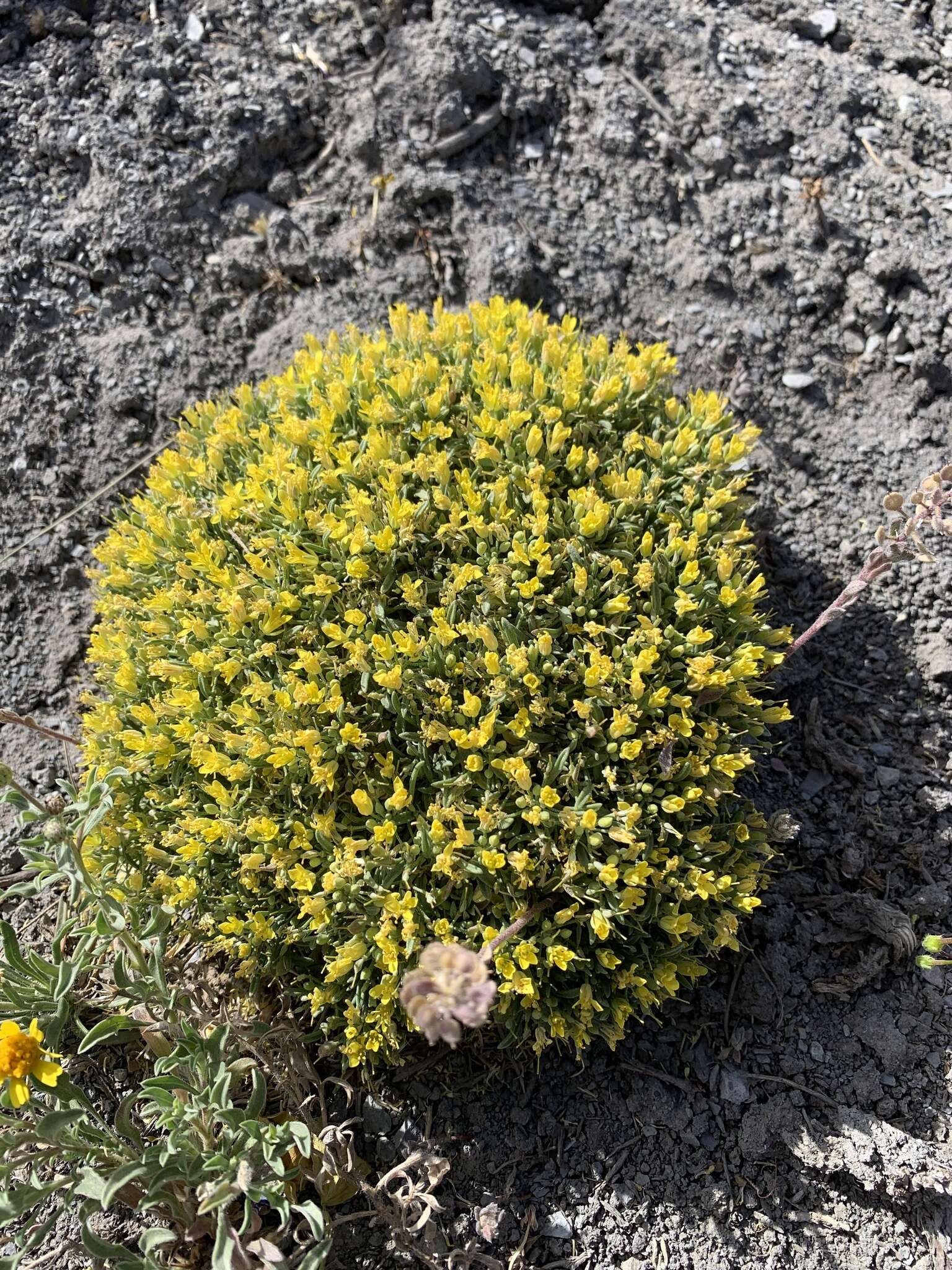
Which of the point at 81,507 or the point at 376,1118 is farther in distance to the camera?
the point at 81,507

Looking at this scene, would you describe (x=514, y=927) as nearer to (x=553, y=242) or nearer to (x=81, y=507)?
(x=81, y=507)

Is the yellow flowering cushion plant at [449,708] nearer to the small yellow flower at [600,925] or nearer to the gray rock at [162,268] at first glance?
the small yellow flower at [600,925]

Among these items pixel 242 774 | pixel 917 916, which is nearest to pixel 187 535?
pixel 242 774

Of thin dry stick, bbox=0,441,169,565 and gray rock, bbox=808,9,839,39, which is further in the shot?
gray rock, bbox=808,9,839,39

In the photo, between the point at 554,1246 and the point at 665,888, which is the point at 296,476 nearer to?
the point at 665,888

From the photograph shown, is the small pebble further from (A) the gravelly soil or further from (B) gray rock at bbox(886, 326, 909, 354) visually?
(B) gray rock at bbox(886, 326, 909, 354)

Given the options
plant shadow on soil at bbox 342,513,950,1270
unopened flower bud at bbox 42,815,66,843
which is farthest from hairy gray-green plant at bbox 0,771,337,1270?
plant shadow on soil at bbox 342,513,950,1270

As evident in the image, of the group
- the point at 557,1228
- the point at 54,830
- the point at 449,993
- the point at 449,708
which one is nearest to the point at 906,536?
the point at 449,708
